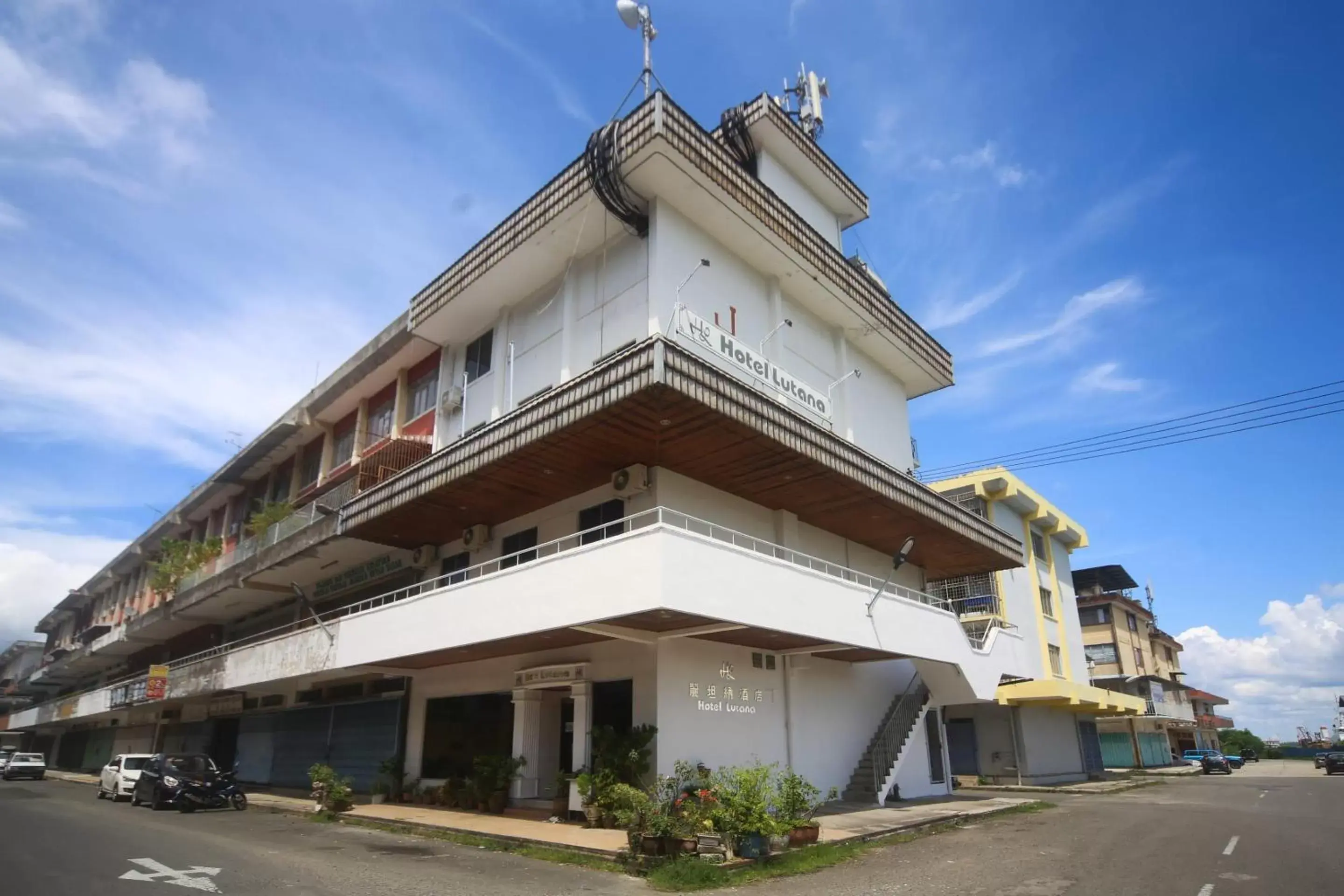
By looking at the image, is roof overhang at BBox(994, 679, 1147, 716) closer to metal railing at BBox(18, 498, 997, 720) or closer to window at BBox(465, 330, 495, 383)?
metal railing at BBox(18, 498, 997, 720)

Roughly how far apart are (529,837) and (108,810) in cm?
1414

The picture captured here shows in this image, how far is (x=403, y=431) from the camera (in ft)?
86.4

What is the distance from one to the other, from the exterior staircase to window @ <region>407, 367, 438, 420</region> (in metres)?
16.4

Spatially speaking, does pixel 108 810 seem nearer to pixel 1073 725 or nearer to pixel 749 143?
pixel 749 143

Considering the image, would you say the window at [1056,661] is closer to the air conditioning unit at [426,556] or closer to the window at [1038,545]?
the window at [1038,545]

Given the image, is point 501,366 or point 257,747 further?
point 257,747

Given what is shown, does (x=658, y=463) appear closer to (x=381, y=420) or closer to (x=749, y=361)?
(x=749, y=361)

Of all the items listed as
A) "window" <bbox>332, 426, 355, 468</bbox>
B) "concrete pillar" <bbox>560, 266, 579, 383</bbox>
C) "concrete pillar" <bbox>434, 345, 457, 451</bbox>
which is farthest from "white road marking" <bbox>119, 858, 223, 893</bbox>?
"window" <bbox>332, 426, 355, 468</bbox>

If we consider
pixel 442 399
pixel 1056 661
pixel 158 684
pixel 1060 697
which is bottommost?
pixel 1060 697

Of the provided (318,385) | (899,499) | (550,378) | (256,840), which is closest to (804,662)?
(899,499)

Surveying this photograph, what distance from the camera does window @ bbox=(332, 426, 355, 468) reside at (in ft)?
98.2

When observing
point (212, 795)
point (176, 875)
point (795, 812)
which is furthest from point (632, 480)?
point (212, 795)

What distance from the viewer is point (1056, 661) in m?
36.7

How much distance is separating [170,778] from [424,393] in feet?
41.6
